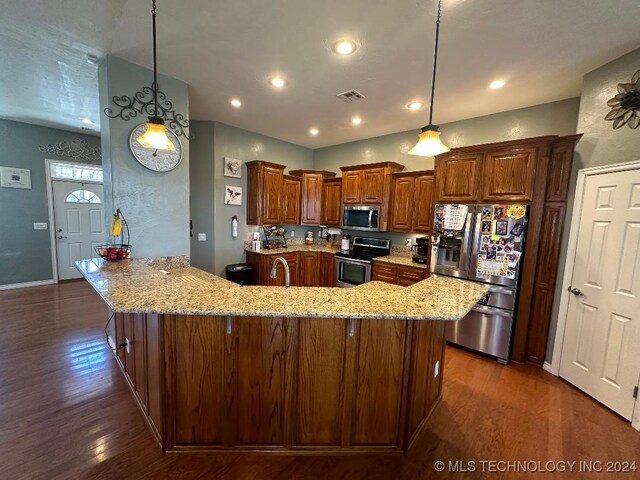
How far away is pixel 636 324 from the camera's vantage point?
207cm

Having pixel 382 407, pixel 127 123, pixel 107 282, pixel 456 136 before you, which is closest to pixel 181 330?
pixel 107 282

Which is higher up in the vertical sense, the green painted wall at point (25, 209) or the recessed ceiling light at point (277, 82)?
the recessed ceiling light at point (277, 82)

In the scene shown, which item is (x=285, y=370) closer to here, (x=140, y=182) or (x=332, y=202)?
(x=140, y=182)

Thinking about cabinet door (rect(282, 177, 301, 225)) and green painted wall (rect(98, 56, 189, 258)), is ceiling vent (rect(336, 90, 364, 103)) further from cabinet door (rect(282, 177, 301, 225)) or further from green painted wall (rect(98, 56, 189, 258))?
cabinet door (rect(282, 177, 301, 225))

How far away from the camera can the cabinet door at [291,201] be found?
4.93 meters

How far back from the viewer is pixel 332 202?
5098 mm

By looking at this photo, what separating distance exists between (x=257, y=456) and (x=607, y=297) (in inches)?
121

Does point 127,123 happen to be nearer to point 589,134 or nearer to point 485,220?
point 485,220

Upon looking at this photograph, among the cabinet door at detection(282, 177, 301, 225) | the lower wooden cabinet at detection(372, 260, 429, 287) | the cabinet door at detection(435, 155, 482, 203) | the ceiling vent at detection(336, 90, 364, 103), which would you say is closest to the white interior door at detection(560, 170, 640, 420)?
the cabinet door at detection(435, 155, 482, 203)

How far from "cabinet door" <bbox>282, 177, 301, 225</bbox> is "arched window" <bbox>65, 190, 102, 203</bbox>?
4.09 metres

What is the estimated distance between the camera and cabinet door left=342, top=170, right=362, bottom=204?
454 centimetres

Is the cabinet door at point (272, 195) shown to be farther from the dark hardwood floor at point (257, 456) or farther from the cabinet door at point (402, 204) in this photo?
the dark hardwood floor at point (257, 456)

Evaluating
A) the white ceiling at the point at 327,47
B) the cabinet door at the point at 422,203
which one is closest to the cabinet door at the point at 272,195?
the white ceiling at the point at 327,47

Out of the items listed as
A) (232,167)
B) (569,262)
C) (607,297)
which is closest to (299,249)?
(232,167)
